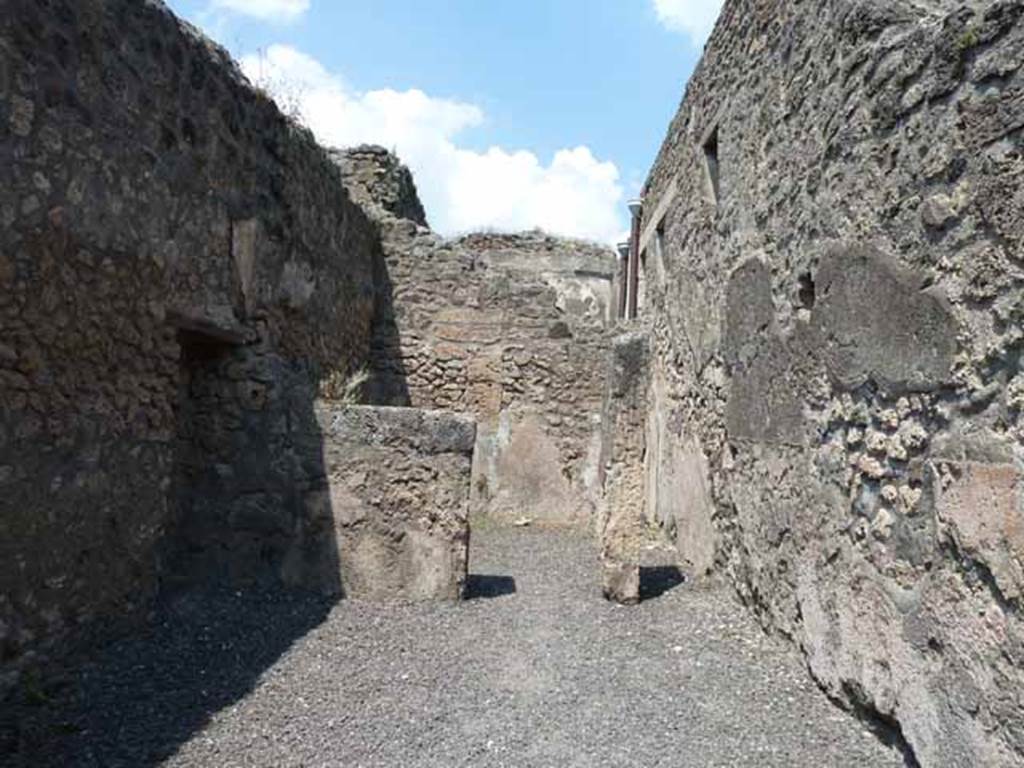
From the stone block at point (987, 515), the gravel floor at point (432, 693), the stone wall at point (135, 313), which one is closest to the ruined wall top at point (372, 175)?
the stone wall at point (135, 313)

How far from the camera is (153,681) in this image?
131 inches

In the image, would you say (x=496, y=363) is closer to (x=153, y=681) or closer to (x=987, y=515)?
(x=153, y=681)

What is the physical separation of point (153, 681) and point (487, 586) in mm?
2334

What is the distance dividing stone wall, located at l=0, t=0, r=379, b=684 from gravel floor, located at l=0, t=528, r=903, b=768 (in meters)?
0.45

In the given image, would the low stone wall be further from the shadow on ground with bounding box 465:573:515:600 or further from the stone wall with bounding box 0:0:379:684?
the shadow on ground with bounding box 465:573:515:600

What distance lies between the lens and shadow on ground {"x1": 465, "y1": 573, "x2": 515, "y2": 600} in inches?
197

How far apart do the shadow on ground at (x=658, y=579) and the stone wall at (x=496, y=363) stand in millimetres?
3059

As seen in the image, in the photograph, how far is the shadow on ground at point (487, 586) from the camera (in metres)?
5.02

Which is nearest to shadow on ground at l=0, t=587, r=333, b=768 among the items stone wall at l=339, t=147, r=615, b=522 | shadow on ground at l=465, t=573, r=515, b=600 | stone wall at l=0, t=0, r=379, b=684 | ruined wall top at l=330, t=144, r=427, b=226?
stone wall at l=0, t=0, r=379, b=684

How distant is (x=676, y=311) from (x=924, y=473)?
4.19 metres

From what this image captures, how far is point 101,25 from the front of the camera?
3.58 meters

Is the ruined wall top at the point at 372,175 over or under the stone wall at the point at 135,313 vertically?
over

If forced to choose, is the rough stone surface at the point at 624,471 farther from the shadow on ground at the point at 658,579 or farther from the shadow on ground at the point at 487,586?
the shadow on ground at the point at 487,586

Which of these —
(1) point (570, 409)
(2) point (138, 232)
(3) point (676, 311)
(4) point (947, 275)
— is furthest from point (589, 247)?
(4) point (947, 275)
